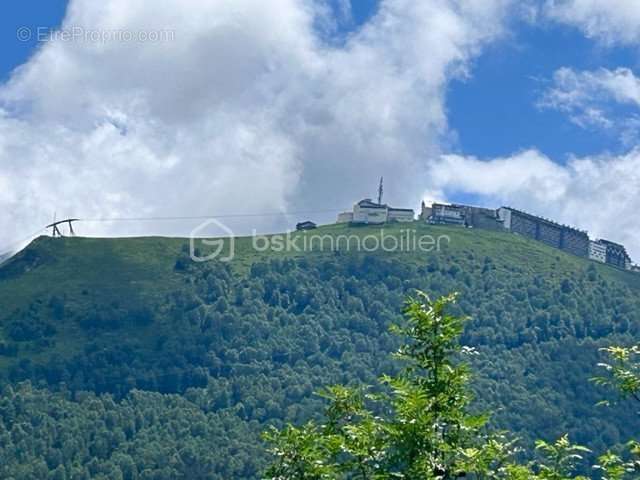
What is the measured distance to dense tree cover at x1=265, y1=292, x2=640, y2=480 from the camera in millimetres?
25547

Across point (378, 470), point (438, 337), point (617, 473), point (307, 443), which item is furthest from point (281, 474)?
point (617, 473)

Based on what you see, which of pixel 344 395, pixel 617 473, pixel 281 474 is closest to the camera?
pixel 617 473

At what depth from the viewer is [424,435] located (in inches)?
1005

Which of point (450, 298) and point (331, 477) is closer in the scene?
point (331, 477)

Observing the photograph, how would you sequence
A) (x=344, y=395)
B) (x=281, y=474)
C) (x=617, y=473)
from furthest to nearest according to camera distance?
(x=344, y=395) → (x=281, y=474) → (x=617, y=473)

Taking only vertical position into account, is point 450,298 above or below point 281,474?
above

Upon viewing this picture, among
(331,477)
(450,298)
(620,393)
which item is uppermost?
(450,298)

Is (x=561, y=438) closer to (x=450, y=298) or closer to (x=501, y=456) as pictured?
(x=501, y=456)

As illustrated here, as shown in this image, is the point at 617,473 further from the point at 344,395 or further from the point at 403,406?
the point at 344,395

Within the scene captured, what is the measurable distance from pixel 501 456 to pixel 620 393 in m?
2.69

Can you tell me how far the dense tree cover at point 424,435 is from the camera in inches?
1006

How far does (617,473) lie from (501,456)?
2.46 metres

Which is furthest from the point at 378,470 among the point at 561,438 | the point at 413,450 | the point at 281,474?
the point at 561,438

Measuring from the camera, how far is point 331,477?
26.2 m
